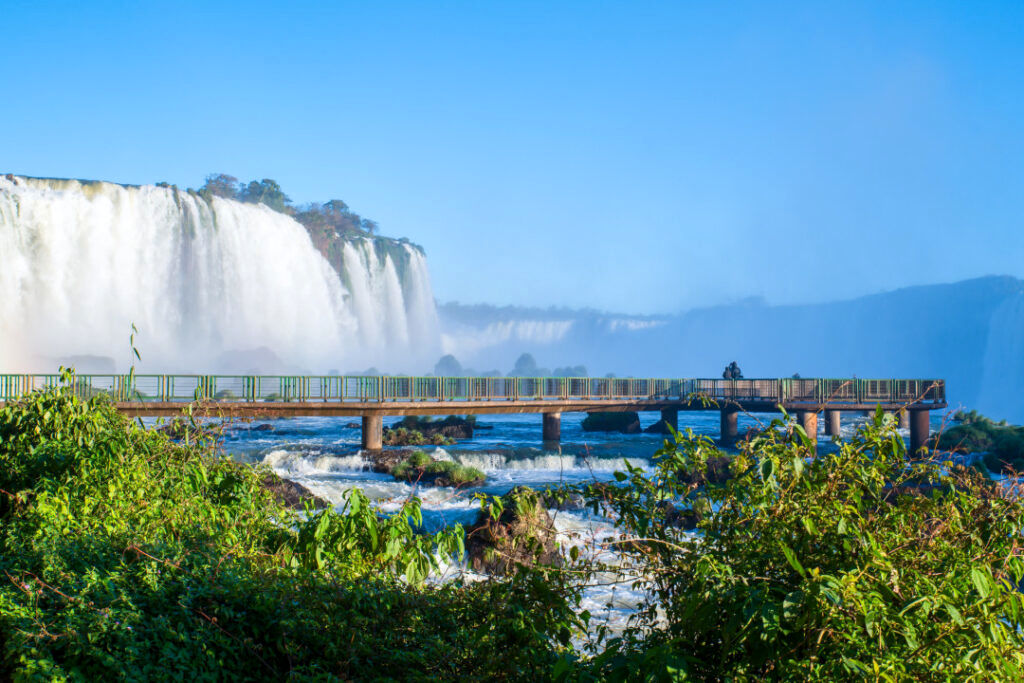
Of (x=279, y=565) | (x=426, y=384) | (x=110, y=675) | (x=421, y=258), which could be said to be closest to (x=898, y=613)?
(x=110, y=675)

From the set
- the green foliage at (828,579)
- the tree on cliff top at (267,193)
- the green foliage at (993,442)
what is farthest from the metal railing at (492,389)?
the tree on cliff top at (267,193)

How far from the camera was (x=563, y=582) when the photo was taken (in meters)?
3.52

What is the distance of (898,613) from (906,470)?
4.47 feet

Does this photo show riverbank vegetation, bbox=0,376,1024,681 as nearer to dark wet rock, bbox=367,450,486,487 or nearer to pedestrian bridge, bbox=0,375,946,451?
dark wet rock, bbox=367,450,486,487

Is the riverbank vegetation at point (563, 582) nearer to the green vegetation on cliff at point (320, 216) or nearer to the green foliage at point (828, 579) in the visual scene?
the green foliage at point (828, 579)

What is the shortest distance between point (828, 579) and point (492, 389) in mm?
28967

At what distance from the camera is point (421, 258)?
266 ft

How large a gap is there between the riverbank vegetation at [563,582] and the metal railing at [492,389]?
20.4m

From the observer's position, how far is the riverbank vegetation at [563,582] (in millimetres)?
2291

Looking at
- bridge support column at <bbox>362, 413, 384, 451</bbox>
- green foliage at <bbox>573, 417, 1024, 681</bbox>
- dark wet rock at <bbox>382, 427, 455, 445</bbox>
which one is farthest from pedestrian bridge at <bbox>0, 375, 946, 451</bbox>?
green foliage at <bbox>573, 417, 1024, 681</bbox>

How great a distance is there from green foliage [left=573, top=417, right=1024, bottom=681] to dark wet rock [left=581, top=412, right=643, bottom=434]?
35.7 meters

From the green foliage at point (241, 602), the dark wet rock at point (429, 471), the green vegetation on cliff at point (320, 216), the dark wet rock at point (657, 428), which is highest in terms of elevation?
the green vegetation on cliff at point (320, 216)

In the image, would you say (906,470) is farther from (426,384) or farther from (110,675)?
(426,384)

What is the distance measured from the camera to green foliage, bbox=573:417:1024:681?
87.3 inches
